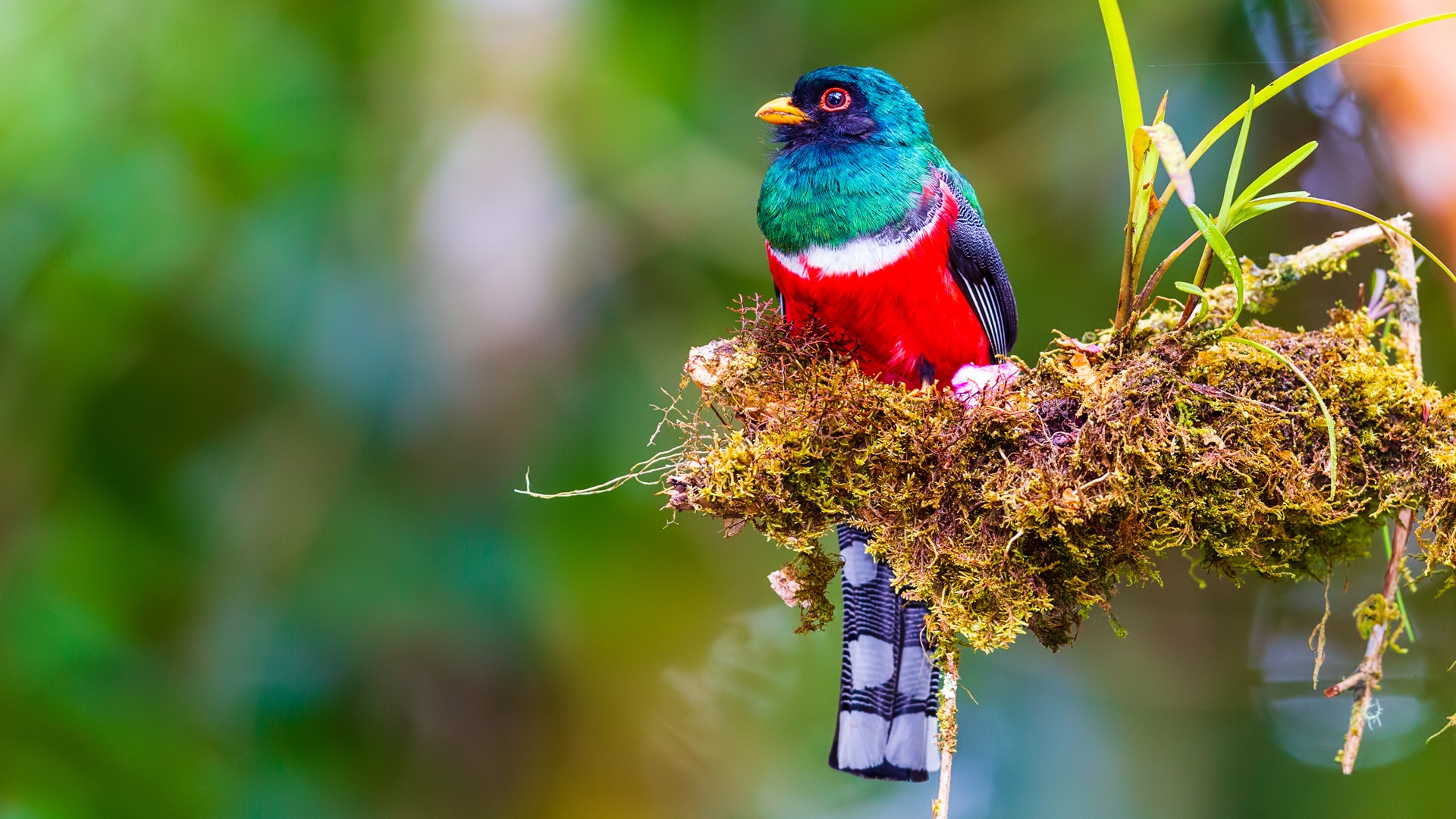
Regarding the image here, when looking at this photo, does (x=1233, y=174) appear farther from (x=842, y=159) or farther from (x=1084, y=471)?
(x=842, y=159)

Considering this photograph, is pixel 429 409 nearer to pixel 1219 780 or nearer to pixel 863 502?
pixel 863 502

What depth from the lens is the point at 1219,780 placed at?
145 inches

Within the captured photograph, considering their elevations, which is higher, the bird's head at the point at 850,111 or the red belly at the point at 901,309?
the bird's head at the point at 850,111

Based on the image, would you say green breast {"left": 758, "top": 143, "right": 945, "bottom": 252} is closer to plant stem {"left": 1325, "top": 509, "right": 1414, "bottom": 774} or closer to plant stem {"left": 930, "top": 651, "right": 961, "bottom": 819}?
plant stem {"left": 930, "top": 651, "right": 961, "bottom": 819}

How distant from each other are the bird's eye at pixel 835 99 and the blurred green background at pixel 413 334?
4.65ft

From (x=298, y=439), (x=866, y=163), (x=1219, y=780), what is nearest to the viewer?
(x=866, y=163)

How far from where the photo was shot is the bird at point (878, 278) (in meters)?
1.80

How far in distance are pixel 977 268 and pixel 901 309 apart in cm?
20

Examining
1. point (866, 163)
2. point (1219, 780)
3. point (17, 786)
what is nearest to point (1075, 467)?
point (866, 163)

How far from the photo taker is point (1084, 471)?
144cm

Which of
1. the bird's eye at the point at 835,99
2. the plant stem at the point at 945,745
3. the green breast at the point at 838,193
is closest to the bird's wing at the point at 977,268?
the green breast at the point at 838,193

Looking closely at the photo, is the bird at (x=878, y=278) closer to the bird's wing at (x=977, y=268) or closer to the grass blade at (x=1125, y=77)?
the bird's wing at (x=977, y=268)

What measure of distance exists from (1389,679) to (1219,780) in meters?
0.72

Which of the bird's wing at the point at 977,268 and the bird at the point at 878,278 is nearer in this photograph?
the bird at the point at 878,278
